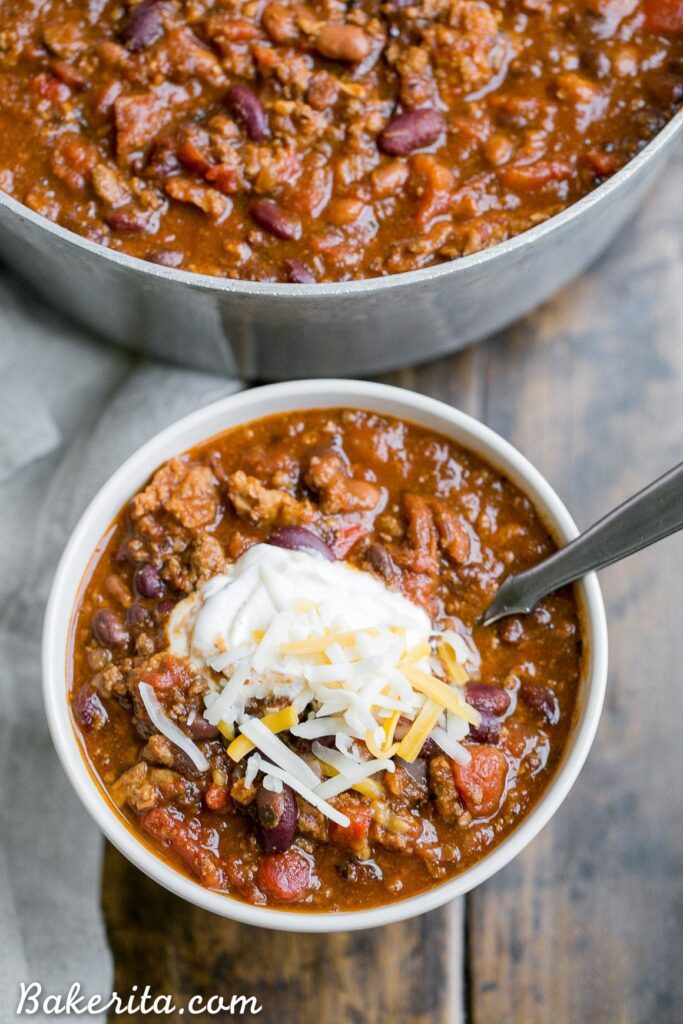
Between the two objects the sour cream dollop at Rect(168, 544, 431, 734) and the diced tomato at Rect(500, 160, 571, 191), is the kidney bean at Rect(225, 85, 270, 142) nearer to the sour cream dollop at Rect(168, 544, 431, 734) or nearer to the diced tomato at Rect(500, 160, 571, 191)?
the diced tomato at Rect(500, 160, 571, 191)

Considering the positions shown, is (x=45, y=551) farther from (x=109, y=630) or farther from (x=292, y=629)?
(x=292, y=629)

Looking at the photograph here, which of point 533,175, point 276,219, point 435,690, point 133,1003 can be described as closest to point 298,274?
point 276,219

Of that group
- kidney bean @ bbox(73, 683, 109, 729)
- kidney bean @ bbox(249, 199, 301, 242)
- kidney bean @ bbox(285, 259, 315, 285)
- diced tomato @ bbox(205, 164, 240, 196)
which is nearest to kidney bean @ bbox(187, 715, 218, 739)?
kidney bean @ bbox(73, 683, 109, 729)

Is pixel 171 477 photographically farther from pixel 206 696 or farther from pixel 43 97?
pixel 43 97

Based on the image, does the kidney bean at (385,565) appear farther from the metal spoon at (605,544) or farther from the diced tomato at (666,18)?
the diced tomato at (666,18)

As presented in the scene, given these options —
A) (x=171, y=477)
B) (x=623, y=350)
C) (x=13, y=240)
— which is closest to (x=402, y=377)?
(x=623, y=350)

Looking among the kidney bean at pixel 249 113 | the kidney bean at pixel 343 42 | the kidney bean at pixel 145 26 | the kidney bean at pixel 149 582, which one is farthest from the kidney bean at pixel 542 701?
the kidney bean at pixel 145 26

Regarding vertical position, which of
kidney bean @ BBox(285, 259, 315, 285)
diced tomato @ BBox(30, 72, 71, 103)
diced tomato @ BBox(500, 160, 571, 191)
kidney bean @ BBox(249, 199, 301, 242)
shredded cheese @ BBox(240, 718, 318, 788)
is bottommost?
shredded cheese @ BBox(240, 718, 318, 788)
